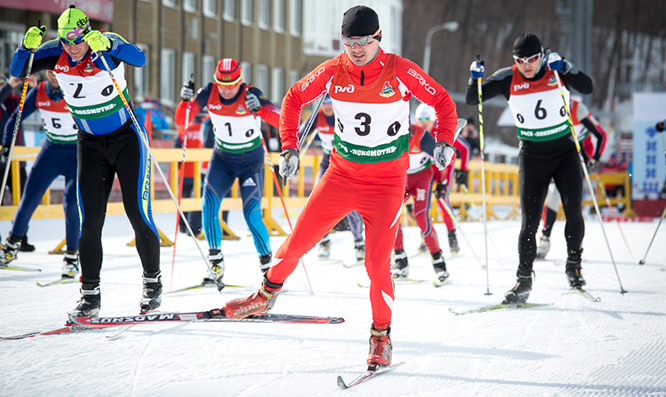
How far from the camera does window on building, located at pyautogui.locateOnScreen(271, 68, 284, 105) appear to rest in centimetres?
3397

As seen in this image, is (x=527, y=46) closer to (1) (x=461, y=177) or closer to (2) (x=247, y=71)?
(1) (x=461, y=177)

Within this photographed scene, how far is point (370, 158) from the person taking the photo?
383 centimetres

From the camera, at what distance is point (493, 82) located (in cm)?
570

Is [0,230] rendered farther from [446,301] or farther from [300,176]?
[446,301]

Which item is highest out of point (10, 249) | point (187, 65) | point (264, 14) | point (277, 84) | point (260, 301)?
point (264, 14)

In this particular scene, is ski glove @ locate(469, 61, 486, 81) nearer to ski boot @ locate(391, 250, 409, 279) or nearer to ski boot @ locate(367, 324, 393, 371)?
ski boot @ locate(391, 250, 409, 279)

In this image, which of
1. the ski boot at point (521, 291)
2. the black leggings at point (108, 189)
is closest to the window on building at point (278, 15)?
the ski boot at point (521, 291)

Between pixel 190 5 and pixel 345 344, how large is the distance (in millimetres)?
26044

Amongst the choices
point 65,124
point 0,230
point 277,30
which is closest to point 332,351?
point 65,124

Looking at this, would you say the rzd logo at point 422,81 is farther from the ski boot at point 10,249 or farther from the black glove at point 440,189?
the ski boot at point 10,249

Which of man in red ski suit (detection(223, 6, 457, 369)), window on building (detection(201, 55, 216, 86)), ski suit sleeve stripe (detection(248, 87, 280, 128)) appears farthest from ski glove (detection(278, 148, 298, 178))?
window on building (detection(201, 55, 216, 86))

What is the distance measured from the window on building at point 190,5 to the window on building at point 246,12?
3361mm

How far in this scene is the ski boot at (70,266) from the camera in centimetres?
651

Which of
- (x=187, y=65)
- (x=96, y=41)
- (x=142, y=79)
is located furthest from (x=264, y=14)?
(x=96, y=41)
